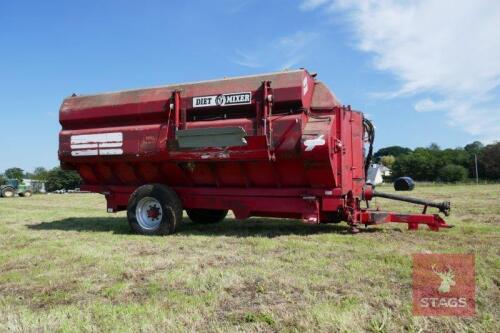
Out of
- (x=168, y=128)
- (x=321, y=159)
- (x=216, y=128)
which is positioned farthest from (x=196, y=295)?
(x=168, y=128)

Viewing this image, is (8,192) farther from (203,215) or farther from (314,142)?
(314,142)

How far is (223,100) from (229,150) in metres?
0.94

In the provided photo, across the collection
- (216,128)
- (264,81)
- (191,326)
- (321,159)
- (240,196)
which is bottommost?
(191,326)

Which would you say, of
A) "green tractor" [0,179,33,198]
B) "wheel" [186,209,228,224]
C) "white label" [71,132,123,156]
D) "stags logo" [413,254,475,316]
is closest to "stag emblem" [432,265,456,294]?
"stags logo" [413,254,475,316]

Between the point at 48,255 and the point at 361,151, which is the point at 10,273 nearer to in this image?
the point at 48,255

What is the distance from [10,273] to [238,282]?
2.80m

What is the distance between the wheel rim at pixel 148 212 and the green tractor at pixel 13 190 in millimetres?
35455

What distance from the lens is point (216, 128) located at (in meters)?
8.70

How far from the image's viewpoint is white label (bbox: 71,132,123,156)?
9758 millimetres

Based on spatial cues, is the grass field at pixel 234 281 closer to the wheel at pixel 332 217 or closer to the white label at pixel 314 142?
the wheel at pixel 332 217

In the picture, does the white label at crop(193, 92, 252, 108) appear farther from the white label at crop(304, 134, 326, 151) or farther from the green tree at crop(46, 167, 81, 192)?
the green tree at crop(46, 167, 81, 192)

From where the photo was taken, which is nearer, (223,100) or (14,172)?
(223,100)

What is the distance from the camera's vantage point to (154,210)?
9.55m

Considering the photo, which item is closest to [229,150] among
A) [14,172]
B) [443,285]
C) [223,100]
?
[223,100]
